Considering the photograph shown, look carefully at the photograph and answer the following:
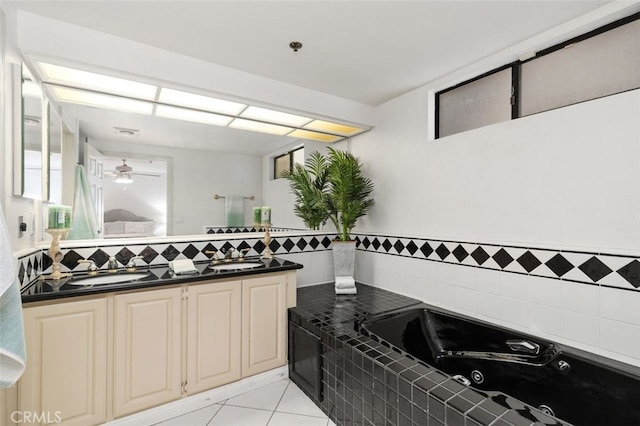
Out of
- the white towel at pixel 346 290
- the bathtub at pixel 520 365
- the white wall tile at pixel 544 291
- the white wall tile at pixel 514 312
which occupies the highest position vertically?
the white wall tile at pixel 544 291

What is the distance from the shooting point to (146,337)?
1.79m

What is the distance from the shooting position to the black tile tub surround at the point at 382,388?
1146 mm

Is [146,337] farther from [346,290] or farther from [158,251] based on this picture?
[346,290]

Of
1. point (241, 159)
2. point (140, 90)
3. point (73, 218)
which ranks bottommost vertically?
point (73, 218)

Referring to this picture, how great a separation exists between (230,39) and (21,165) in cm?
139

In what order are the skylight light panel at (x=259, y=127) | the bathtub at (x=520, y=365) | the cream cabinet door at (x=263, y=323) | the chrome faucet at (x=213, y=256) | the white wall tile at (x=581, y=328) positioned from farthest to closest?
the skylight light panel at (x=259, y=127) → the chrome faucet at (x=213, y=256) → the cream cabinet door at (x=263, y=323) → the white wall tile at (x=581, y=328) → the bathtub at (x=520, y=365)

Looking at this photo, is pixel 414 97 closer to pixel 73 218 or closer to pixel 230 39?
pixel 230 39

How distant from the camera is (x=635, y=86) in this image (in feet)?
5.15

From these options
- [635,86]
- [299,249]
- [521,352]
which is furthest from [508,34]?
[299,249]

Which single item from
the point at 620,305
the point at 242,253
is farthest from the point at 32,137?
the point at 620,305

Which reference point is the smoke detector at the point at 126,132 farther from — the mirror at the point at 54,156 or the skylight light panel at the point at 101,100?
the mirror at the point at 54,156

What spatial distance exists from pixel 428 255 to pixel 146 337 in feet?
7.02

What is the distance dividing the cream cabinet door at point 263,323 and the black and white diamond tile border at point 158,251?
0.54m

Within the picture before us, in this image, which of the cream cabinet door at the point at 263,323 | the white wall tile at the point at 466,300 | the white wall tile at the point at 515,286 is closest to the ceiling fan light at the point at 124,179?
the cream cabinet door at the point at 263,323
